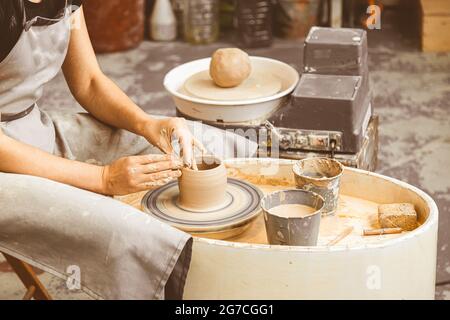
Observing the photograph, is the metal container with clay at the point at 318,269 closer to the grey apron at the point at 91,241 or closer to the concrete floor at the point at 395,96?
the grey apron at the point at 91,241

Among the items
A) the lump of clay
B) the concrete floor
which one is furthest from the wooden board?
the lump of clay

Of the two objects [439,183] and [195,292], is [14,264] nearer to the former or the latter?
[195,292]

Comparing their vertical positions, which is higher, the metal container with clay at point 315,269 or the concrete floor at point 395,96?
the metal container with clay at point 315,269

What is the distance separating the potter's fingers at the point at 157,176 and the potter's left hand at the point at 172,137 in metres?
0.08

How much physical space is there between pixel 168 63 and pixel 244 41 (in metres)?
0.60

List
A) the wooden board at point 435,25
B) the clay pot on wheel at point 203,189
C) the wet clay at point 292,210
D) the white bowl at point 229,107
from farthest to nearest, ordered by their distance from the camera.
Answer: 1. the wooden board at point 435,25
2. the white bowl at point 229,107
3. the clay pot on wheel at point 203,189
4. the wet clay at point 292,210

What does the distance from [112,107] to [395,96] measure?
2.77 m

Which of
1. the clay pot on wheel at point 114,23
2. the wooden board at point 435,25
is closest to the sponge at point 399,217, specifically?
the wooden board at point 435,25

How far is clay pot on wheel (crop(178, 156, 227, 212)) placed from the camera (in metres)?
2.22

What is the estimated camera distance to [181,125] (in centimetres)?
238

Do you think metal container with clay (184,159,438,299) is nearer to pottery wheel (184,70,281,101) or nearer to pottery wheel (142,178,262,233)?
pottery wheel (142,178,262,233)

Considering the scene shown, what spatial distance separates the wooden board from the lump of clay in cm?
274

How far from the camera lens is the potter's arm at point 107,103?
7.91 ft
